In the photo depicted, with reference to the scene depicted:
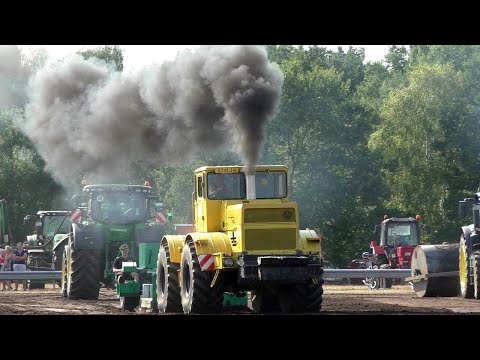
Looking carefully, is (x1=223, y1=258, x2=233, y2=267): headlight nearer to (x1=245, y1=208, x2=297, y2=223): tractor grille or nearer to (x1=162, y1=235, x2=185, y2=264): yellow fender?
(x1=245, y1=208, x2=297, y2=223): tractor grille

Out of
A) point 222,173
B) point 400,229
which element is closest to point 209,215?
point 222,173

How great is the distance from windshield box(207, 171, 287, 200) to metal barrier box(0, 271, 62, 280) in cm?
1040

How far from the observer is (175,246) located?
2170 centimetres

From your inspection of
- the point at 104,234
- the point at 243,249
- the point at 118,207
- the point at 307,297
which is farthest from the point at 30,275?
the point at 307,297

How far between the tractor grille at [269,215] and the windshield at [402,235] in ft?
69.7

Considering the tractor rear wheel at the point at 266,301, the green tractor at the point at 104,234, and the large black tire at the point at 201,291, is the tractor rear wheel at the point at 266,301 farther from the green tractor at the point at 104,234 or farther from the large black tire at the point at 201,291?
the green tractor at the point at 104,234

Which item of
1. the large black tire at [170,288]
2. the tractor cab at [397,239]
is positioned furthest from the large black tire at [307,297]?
the tractor cab at [397,239]

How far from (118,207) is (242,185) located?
7697 mm
